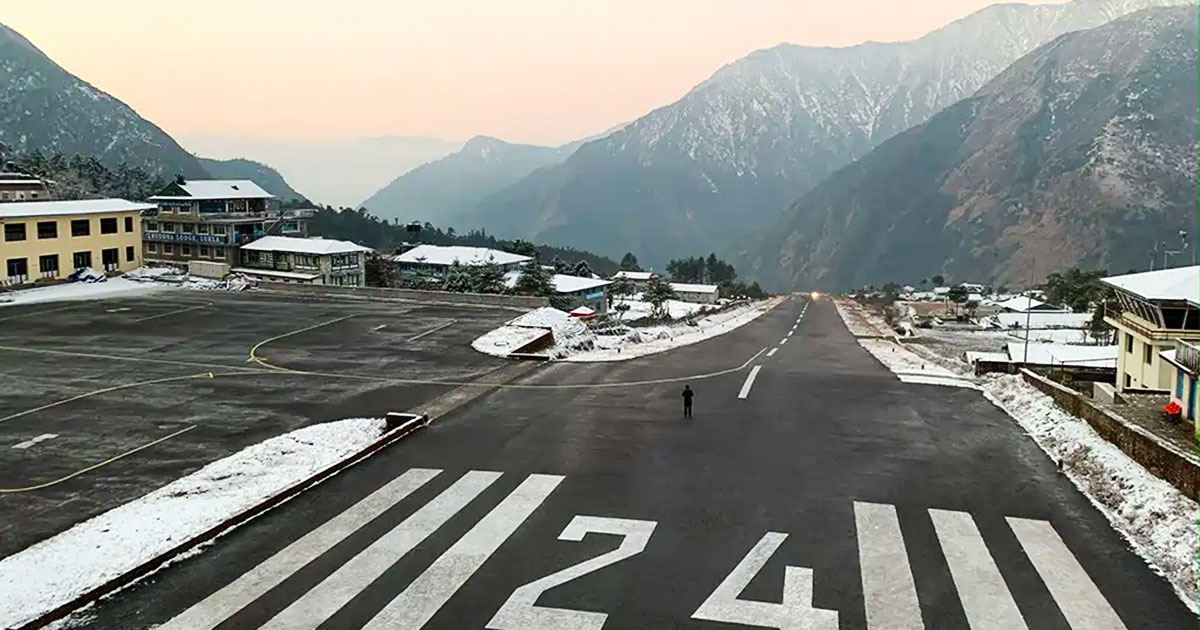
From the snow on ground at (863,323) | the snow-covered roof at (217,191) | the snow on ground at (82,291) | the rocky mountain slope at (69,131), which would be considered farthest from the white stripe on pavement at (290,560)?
the rocky mountain slope at (69,131)

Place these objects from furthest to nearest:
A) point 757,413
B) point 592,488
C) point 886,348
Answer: point 886,348 → point 757,413 → point 592,488

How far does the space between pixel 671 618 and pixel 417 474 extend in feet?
27.5

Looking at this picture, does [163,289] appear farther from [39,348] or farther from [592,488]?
[592,488]

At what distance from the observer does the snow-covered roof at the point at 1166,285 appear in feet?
97.7

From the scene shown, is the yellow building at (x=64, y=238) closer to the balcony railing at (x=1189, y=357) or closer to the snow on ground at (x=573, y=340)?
the snow on ground at (x=573, y=340)

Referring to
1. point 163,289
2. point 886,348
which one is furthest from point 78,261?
point 886,348

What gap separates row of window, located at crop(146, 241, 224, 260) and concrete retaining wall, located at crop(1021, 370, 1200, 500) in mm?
72850

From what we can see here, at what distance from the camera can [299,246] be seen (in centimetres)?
7688

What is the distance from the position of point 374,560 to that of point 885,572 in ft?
27.1

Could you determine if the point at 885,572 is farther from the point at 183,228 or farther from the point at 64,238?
the point at 183,228

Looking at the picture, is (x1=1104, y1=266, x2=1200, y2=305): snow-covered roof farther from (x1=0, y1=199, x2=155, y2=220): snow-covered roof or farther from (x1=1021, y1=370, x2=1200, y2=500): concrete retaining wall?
(x1=0, y1=199, x2=155, y2=220): snow-covered roof

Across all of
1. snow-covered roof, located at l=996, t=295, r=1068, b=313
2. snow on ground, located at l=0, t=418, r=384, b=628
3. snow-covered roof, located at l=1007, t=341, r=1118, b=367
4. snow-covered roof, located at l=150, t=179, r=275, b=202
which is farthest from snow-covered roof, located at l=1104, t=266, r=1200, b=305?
snow-covered roof, located at l=150, t=179, r=275, b=202

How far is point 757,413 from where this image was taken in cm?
2605

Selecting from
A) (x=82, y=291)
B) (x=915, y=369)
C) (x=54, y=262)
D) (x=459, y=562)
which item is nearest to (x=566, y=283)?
(x=82, y=291)
